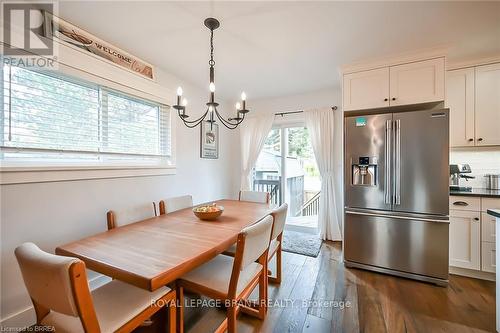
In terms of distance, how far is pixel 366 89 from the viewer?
2404mm

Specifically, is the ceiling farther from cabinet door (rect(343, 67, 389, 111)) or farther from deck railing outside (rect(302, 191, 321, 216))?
deck railing outside (rect(302, 191, 321, 216))

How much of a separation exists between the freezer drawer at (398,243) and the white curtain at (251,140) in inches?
74.4

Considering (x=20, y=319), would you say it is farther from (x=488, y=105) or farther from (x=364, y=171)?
(x=488, y=105)

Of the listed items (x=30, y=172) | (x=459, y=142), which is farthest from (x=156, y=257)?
(x=459, y=142)

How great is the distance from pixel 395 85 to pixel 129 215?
9.64ft

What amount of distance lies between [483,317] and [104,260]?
2716mm

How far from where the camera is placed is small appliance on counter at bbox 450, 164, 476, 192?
2.45 metres

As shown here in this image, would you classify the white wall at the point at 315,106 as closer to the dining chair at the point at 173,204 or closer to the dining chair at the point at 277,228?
the dining chair at the point at 277,228

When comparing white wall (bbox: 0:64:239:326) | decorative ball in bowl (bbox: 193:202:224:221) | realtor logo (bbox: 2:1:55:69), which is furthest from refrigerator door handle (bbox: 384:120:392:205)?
realtor logo (bbox: 2:1:55:69)

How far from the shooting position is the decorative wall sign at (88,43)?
1641mm

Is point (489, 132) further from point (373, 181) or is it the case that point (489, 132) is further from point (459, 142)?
point (373, 181)

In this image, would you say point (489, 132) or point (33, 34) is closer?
point (33, 34)

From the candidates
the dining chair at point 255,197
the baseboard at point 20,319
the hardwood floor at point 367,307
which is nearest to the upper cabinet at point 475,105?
the hardwood floor at point 367,307

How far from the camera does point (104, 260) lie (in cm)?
104
